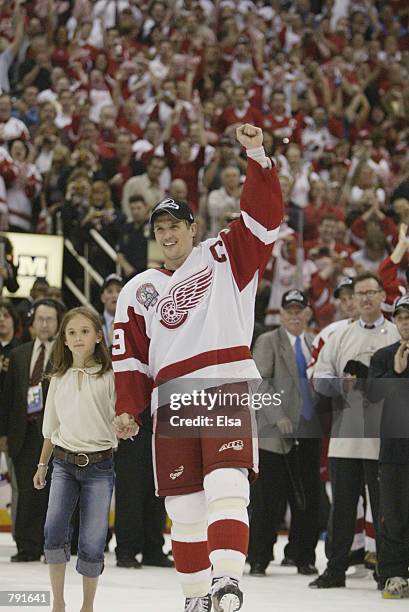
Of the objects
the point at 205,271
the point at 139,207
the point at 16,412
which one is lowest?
the point at 16,412

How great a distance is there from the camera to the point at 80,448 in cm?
575

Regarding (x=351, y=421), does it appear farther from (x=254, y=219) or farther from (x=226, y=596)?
(x=226, y=596)

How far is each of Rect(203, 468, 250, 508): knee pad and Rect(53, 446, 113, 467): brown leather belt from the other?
988 mm

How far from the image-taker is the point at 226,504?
477 centimetres

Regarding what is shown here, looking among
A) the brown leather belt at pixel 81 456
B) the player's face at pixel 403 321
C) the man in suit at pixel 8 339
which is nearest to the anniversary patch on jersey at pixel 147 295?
the brown leather belt at pixel 81 456

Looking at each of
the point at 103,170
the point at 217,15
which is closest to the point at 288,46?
the point at 217,15

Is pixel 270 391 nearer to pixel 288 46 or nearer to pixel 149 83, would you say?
pixel 149 83

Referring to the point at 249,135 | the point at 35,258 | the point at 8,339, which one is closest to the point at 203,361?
the point at 249,135

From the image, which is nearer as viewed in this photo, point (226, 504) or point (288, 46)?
point (226, 504)

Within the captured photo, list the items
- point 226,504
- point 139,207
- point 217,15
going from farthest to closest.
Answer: point 217,15, point 139,207, point 226,504

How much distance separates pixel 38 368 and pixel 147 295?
11.1ft

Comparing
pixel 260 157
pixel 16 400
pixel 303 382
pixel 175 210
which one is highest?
pixel 260 157

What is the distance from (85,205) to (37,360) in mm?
3578

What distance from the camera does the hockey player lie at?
197 inches
